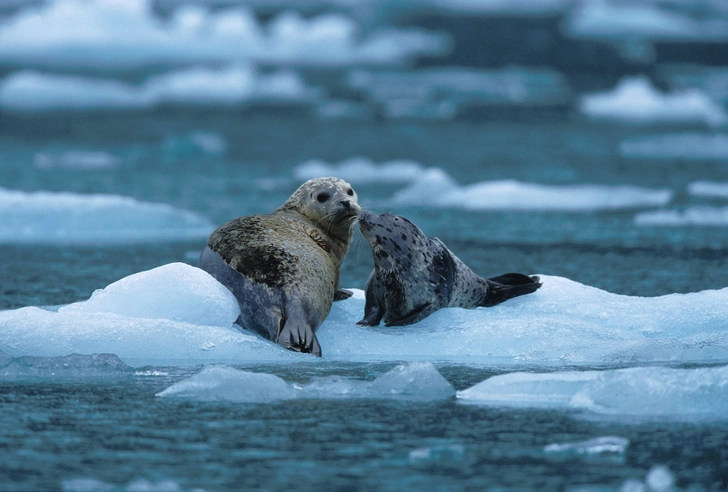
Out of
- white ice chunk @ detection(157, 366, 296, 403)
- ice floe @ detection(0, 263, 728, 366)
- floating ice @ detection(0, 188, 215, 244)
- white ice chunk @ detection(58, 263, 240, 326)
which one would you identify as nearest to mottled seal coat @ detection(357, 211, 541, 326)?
ice floe @ detection(0, 263, 728, 366)

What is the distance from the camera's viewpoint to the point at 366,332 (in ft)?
16.7

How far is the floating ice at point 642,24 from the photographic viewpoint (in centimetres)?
A: 2570

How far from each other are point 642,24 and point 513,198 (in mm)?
15505

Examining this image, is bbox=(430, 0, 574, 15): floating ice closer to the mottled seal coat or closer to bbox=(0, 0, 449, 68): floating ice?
bbox=(0, 0, 449, 68): floating ice

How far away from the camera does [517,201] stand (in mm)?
11492

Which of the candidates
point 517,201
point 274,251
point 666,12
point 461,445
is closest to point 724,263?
point 517,201

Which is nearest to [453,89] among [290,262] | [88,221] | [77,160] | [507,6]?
[507,6]

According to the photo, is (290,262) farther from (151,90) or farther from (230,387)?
(151,90)

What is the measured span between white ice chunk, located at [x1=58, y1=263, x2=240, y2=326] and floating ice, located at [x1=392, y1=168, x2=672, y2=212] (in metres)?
6.61

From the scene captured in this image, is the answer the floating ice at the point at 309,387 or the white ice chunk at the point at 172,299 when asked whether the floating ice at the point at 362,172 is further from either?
the floating ice at the point at 309,387

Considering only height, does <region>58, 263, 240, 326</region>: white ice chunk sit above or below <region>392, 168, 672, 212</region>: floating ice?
below

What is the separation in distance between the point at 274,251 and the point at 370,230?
61 centimetres

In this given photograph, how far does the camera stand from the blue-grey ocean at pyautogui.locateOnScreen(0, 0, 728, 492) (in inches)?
131

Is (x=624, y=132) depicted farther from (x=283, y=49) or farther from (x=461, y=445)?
(x=461, y=445)
